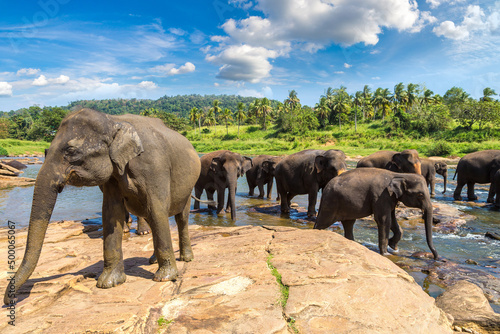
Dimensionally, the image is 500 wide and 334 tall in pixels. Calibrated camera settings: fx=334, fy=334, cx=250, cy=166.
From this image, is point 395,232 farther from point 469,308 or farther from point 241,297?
point 241,297

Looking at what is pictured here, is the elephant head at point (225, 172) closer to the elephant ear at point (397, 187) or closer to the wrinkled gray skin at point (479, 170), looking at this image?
the elephant ear at point (397, 187)

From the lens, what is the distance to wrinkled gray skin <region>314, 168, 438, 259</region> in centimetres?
812

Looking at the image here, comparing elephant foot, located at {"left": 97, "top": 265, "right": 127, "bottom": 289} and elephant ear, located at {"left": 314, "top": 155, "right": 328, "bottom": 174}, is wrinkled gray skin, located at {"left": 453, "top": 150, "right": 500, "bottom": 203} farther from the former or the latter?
elephant foot, located at {"left": 97, "top": 265, "right": 127, "bottom": 289}

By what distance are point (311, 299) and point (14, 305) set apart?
3.33 metres

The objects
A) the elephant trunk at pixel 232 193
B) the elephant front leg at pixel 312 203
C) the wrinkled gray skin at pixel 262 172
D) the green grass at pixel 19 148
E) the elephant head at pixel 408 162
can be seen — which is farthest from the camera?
the green grass at pixel 19 148

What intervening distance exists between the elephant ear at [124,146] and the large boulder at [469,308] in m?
5.25

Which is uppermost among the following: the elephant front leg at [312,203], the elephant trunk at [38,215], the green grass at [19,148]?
the elephant trunk at [38,215]

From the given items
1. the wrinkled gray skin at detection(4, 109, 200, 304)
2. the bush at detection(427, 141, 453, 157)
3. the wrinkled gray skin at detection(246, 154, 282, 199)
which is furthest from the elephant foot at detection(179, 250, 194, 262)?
the bush at detection(427, 141, 453, 157)

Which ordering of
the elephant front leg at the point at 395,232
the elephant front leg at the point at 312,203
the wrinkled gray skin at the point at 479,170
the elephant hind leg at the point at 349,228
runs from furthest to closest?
the wrinkled gray skin at the point at 479,170, the elephant front leg at the point at 312,203, the elephant hind leg at the point at 349,228, the elephant front leg at the point at 395,232

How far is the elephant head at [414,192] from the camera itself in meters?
8.05

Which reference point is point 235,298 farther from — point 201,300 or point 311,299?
point 311,299

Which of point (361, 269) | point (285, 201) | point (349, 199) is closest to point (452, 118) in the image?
point (285, 201)

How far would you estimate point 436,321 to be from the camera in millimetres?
3975

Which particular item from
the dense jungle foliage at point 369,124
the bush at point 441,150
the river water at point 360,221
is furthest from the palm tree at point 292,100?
the river water at point 360,221
